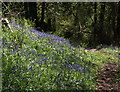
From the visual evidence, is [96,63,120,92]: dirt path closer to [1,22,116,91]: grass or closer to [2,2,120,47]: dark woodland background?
[1,22,116,91]: grass

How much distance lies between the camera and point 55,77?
5.51m

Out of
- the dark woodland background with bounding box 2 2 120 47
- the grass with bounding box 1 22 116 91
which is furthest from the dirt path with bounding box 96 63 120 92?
the dark woodland background with bounding box 2 2 120 47

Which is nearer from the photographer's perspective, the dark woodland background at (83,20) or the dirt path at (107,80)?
the dirt path at (107,80)

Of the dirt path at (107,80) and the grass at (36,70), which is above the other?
the grass at (36,70)

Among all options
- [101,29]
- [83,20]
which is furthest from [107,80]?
[83,20]

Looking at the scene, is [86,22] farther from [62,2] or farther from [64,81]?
[64,81]

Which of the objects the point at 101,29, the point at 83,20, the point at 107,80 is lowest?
the point at 107,80

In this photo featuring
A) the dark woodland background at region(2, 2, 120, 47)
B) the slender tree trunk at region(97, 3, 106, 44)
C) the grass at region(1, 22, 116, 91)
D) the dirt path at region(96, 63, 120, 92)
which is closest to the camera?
the grass at region(1, 22, 116, 91)

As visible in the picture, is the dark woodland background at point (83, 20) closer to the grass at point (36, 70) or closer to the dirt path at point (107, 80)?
the dirt path at point (107, 80)

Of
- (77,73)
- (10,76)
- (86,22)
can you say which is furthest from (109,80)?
(86,22)

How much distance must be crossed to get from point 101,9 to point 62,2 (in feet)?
15.2

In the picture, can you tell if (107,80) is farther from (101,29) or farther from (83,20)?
(83,20)

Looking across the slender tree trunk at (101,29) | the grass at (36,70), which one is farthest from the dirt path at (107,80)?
the slender tree trunk at (101,29)

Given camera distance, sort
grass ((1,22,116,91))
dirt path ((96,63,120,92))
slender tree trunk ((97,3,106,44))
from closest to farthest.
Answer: grass ((1,22,116,91)) < dirt path ((96,63,120,92)) < slender tree trunk ((97,3,106,44))
